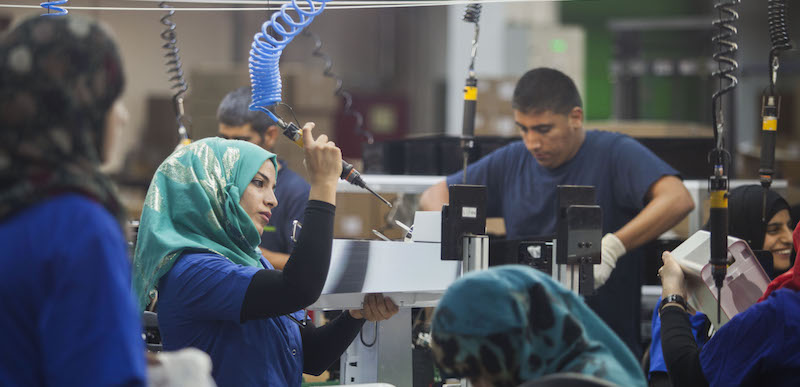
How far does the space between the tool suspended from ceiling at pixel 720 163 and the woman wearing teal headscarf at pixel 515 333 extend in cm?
69

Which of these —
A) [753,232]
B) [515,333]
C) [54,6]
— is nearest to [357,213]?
[54,6]

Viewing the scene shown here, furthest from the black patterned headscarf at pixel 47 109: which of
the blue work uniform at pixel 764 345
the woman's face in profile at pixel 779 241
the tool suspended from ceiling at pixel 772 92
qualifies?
the woman's face in profile at pixel 779 241

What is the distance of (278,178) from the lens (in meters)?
2.84

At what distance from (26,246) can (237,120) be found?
6.61 ft

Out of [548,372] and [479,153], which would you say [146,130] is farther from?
[548,372]

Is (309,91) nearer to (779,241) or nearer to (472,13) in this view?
(472,13)

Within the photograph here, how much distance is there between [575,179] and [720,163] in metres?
0.90

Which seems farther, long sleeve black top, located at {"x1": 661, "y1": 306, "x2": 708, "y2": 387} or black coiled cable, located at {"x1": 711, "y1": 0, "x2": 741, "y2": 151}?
black coiled cable, located at {"x1": 711, "y1": 0, "x2": 741, "y2": 151}

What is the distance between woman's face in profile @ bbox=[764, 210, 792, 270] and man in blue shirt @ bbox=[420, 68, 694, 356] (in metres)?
0.28

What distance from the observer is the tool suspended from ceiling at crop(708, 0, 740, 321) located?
5.80 feet

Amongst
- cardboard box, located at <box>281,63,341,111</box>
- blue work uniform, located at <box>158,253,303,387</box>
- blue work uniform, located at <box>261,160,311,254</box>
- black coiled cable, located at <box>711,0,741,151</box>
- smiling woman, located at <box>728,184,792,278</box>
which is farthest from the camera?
cardboard box, located at <box>281,63,341,111</box>

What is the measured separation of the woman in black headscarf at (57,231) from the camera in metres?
0.85

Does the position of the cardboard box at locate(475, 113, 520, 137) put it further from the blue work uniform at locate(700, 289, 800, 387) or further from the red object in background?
the red object in background

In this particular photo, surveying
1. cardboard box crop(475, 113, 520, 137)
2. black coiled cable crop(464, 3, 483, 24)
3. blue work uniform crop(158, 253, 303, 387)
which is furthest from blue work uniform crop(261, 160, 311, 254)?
cardboard box crop(475, 113, 520, 137)
